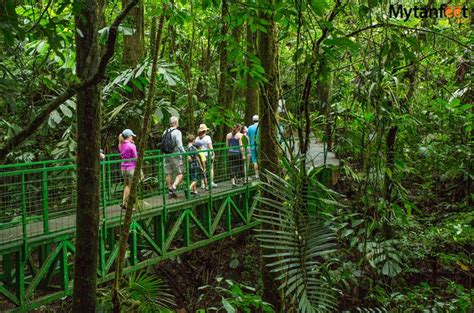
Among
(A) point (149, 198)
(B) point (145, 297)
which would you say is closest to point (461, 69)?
(B) point (145, 297)

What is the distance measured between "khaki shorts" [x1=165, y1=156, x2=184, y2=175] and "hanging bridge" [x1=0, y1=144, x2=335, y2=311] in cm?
13

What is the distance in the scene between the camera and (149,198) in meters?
8.56

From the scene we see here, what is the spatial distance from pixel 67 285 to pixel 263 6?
4795mm

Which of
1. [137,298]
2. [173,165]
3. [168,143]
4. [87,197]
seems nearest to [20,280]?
[137,298]

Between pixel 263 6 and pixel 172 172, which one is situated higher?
pixel 263 6

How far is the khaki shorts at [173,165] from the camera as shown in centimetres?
878

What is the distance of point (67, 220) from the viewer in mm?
6797

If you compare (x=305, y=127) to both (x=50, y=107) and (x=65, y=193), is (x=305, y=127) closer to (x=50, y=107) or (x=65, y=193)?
(x=50, y=107)

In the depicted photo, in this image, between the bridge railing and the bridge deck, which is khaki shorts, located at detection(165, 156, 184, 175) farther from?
the bridge deck

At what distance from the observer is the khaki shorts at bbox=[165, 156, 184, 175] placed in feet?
28.8

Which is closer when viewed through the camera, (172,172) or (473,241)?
(473,241)

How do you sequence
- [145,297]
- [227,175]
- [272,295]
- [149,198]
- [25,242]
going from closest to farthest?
[272,295]
[145,297]
[25,242]
[149,198]
[227,175]

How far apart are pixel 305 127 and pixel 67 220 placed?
446 centimetres

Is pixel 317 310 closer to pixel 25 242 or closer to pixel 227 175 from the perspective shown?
pixel 25 242
